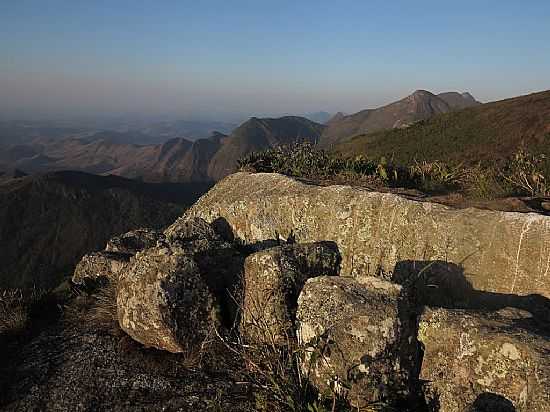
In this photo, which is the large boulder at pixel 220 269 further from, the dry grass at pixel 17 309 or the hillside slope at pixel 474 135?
the hillside slope at pixel 474 135

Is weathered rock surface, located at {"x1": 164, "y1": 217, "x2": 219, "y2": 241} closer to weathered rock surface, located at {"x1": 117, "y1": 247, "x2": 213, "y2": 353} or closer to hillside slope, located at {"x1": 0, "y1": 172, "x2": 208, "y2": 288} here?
weathered rock surface, located at {"x1": 117, "y1": 247, "x2": 213, "y2": 353}

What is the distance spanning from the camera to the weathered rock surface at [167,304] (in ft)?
19.9

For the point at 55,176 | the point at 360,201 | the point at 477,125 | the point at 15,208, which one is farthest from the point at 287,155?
the point at 55,176

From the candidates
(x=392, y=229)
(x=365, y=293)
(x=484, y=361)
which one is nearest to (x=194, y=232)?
(x=392, y=229)

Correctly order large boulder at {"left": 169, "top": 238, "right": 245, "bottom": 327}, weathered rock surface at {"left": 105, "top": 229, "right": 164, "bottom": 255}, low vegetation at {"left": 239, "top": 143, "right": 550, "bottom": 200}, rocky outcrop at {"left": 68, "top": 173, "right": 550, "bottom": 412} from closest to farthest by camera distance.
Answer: rocky outcrop at {"left": 68, "top": 173, "right": 550, "bottom": 412} < large boulder at {"left": 169, "top": 238, "right": 245, "bottom": 327} < weathered rock surface at {"left": 105, "top": 229, "right": 164, "bottom": 255} < low vegetation at {"left": 239, "top": 143, "right": 550, "bottom": 200}

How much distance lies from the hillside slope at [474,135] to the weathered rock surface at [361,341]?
36.8 m

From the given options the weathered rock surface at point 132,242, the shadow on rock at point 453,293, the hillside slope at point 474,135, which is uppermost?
the hillside slope at point 474,135

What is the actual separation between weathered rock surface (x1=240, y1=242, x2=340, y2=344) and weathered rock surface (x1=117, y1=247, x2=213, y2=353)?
2.23 ft

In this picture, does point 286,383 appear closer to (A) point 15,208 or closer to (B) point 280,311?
(B) point 280,311

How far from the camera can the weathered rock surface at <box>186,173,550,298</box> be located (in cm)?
606

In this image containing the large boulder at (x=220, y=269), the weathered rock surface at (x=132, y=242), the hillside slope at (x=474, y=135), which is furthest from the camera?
the hillside slope at (x=474, y=135)

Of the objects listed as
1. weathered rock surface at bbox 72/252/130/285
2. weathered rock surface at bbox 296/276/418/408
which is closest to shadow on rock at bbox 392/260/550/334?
weathered rock surface at bbox 296/276/418/408

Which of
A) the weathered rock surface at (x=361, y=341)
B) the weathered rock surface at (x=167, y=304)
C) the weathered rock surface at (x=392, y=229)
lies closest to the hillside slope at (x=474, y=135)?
the weathered rock surface at (x=392, y=229)

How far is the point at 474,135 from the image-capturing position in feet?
173
